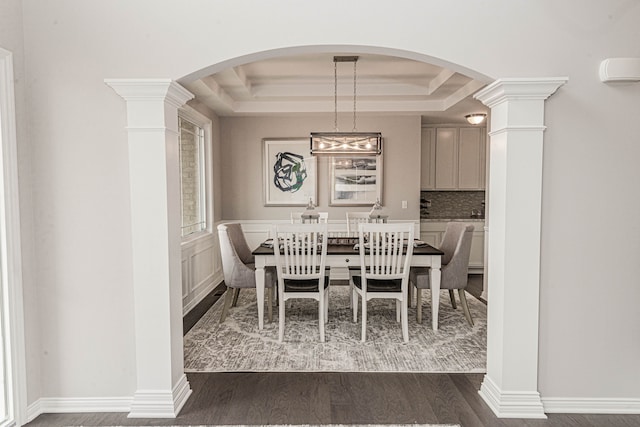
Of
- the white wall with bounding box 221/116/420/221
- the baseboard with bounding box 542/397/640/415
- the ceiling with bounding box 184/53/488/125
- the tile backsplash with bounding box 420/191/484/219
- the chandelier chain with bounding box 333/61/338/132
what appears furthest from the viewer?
the tile backsplash with bounding box 420/191/484/219

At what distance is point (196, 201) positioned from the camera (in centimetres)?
546

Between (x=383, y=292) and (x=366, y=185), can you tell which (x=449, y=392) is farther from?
(x=366, y=185)

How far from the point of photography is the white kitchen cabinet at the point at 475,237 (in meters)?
6.78

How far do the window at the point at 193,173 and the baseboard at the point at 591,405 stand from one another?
3.87 m

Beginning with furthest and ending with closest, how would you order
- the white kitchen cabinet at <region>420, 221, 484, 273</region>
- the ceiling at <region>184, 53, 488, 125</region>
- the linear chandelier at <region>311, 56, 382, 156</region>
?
1. the white kitchen cabinet at <region>420, 221, 484, 273</region>
2. the ceiling at <region>184, 53, 488, 125</region>
3. the linear chandelier at <region>311, 56, 382, 156</region>

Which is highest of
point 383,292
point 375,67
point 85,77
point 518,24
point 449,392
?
point 375,67

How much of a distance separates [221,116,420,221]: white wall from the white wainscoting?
0.81 meters

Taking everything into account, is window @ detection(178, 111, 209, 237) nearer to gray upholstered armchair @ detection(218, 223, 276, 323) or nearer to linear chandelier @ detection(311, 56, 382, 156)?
gray upholstered armchair @ detection(218, 223, 276, 323)

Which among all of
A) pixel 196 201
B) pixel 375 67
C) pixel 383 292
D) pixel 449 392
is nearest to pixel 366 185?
pixel 375 67

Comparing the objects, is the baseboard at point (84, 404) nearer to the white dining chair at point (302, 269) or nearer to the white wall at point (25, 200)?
the white wall at point (25, 200)

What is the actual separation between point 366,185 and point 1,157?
15.3 ft

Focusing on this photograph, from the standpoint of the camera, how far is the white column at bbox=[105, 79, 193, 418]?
7.91 feet

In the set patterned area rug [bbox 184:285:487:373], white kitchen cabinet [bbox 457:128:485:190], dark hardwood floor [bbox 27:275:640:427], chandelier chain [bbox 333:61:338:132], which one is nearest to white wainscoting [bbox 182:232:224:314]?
patterned area rug [bbox 184:285:487:373]

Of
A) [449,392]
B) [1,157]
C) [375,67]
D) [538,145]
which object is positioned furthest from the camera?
[375,67]
